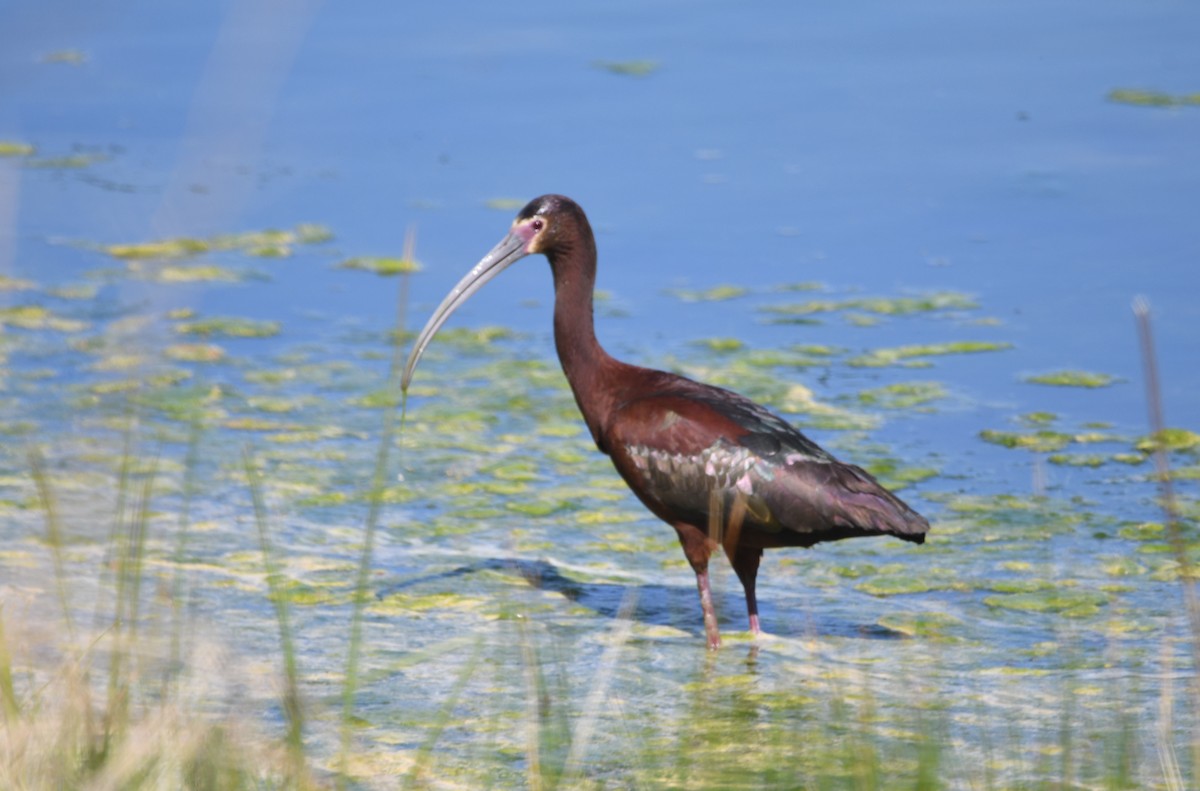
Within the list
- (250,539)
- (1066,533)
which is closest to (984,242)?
(1066,533)

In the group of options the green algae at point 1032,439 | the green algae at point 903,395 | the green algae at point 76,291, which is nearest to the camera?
the green algae at point 1032,439

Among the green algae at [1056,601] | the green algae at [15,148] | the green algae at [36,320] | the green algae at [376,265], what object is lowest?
the green algae at [36,320]

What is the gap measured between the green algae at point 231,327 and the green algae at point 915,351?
92.8 inches

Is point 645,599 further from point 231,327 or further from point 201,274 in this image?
point 201,274

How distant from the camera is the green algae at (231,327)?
7297 mm

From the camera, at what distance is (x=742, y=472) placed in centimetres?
470

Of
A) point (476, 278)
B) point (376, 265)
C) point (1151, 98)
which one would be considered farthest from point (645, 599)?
point (1151, 98)

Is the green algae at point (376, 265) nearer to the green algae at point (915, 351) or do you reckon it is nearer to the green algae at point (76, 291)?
the green algae at point (76, 291)

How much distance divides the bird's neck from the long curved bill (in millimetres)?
163

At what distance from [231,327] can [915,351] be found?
2764 mm

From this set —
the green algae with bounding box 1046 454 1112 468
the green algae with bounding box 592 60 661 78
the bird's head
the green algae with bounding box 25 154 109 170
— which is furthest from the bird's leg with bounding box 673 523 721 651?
the green algae with bounding box 592 60 661 78

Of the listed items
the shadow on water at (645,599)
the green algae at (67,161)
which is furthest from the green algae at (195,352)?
the green algae at (67,161)

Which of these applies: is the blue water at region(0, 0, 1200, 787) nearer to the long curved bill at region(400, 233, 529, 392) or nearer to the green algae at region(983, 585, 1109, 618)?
the green algae at region(983, 585, 1109, 618)

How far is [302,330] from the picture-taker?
290 inches
